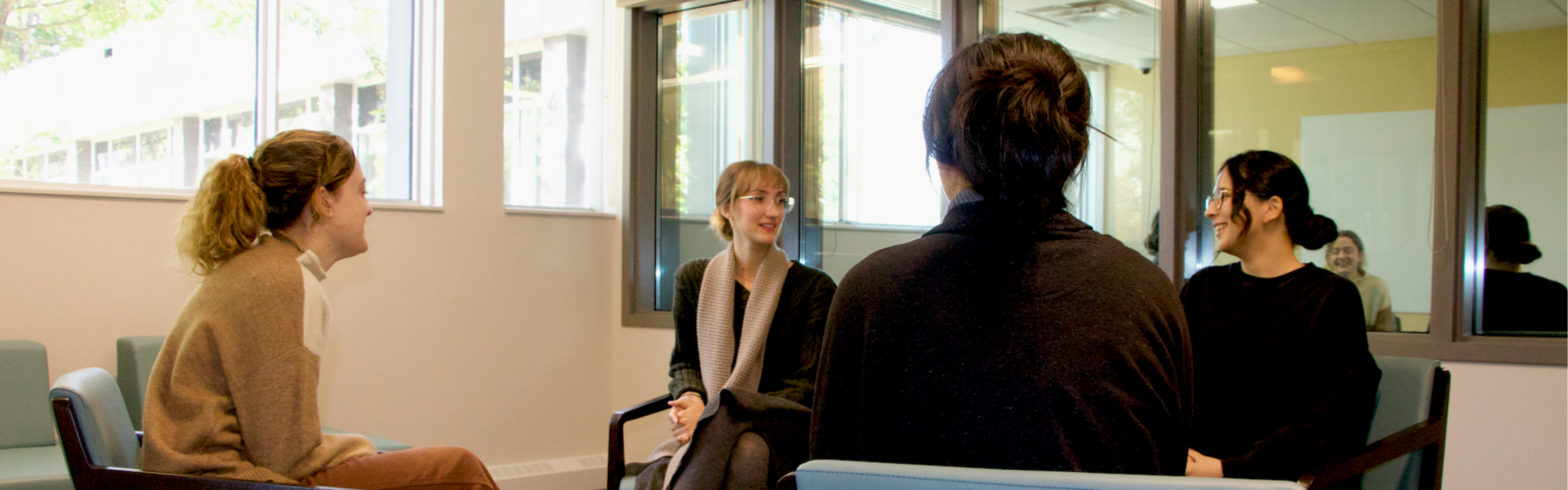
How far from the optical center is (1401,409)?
2.09 metres

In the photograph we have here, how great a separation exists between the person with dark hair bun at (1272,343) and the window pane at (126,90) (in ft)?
11.3

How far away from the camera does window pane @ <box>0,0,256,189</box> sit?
3445 mm

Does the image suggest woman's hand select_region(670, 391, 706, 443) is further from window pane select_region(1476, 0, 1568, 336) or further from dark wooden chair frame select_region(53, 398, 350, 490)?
window pane select_region(1476, 0, 1568, 336)

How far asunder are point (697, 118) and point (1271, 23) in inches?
96.4

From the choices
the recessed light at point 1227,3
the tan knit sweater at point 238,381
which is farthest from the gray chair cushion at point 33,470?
the recessed light at point 1227,3

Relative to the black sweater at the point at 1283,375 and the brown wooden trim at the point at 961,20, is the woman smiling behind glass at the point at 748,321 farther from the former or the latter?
the brown wooden trim at the point at 961,20

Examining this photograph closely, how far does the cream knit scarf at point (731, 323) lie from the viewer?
286 cm

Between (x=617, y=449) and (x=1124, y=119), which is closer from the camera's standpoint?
(x=617, y=449)

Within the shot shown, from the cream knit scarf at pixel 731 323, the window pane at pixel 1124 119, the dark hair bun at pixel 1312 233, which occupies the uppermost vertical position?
the window pane at pixel 1124 119

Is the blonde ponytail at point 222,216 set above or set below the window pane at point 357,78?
below

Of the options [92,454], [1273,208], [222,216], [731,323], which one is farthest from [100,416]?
[1273,208]

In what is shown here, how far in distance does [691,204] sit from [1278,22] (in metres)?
2.56

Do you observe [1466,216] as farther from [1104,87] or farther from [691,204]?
[691,204]

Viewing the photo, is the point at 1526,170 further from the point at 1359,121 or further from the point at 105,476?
the point at 105,476
